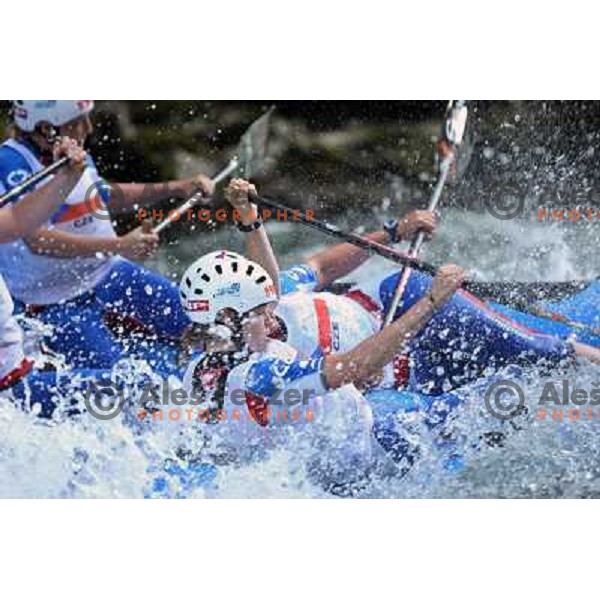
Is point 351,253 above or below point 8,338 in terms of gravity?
above

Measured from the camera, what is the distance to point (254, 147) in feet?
13.3

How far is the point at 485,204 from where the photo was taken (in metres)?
4.13

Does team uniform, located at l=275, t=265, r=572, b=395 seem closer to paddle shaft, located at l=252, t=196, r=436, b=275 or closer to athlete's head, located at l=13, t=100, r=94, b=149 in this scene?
paddle shaft, located at l=252, t=196, r=436, b=275

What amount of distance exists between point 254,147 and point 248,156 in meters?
0.03

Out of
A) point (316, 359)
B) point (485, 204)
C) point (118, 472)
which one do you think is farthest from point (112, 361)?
point (485, 204)

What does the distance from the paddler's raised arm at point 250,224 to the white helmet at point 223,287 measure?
0.19 feet

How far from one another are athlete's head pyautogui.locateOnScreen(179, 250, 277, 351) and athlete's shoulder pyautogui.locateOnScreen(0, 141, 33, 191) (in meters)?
0.53

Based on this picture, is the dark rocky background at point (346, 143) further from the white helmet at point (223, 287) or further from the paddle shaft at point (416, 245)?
the white helmet at point (223, 287)

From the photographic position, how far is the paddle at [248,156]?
404 cm

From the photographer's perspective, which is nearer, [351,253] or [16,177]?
[16,177]

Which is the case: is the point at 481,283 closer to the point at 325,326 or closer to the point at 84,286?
the point at 325,326

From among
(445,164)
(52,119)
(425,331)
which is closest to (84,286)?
(52,119)

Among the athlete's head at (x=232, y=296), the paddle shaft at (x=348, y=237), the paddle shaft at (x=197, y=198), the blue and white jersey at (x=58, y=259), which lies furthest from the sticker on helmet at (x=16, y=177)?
the paddle shaft at (x=348, y=237)

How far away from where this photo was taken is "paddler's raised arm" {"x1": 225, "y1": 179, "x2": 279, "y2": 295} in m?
4.07
